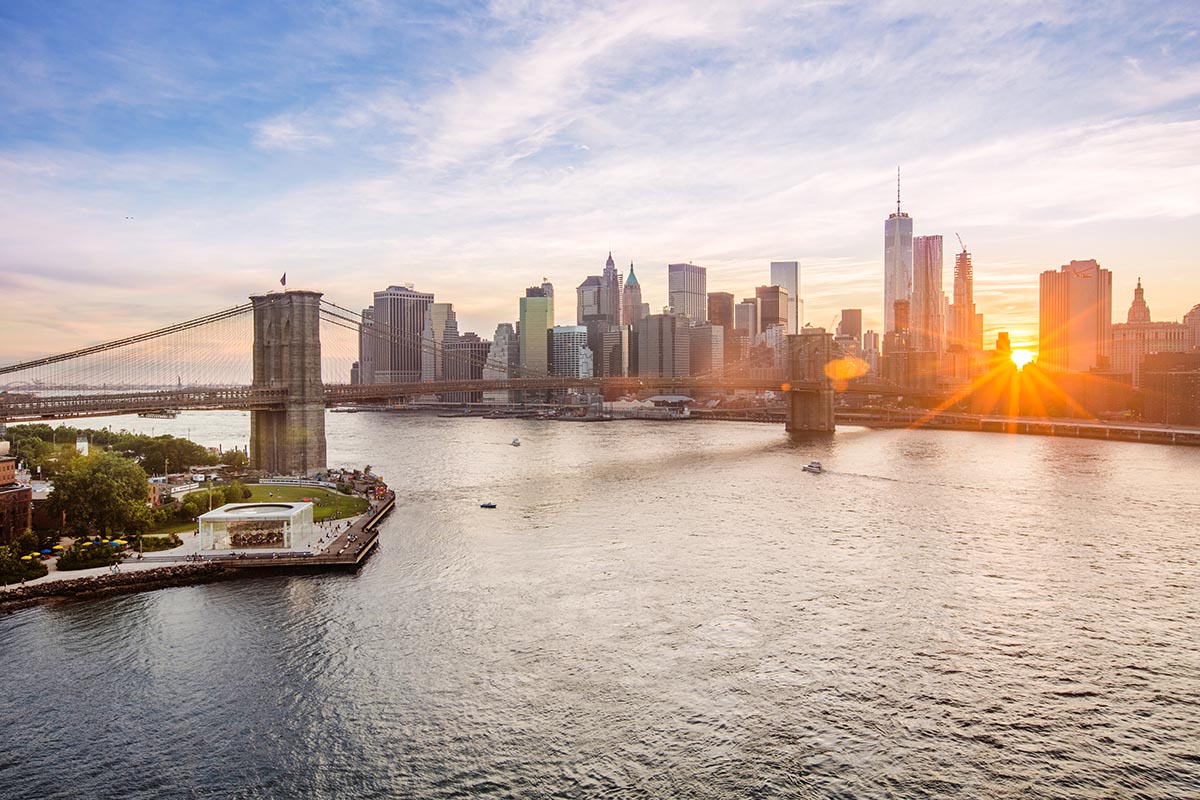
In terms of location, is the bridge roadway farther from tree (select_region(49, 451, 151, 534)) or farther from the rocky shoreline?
the rocky shoreline

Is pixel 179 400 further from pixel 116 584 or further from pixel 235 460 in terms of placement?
pixel 116 584

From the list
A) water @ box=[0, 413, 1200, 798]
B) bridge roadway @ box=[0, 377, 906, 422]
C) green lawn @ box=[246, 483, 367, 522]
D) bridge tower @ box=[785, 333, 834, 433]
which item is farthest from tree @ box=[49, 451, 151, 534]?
bridge tower @ box=[785, 333, 834, 433]

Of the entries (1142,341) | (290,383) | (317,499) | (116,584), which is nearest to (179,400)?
(290,383)

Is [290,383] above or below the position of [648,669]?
above

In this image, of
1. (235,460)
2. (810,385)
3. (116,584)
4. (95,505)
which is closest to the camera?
(116,584)

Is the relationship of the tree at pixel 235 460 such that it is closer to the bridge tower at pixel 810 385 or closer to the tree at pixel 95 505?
the tree at pixel 95 505
